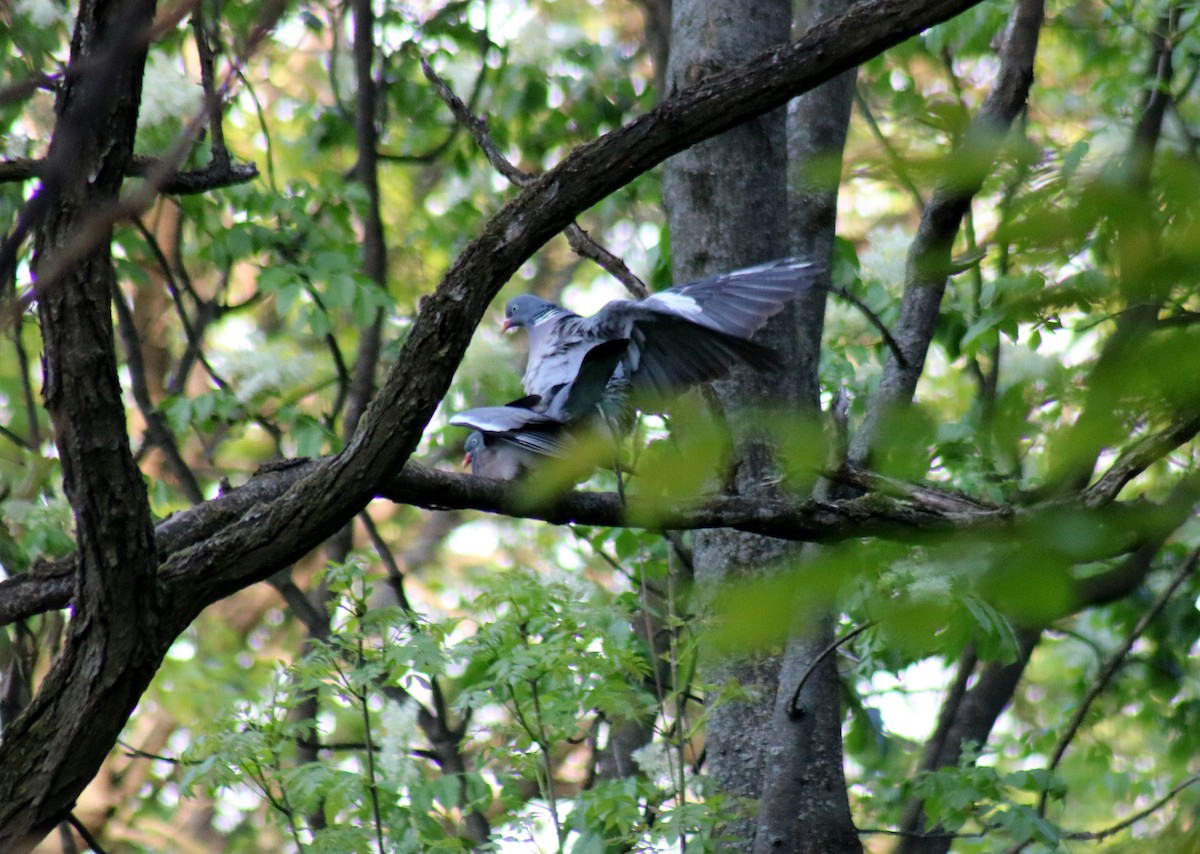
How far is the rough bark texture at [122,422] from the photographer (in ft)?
5.65

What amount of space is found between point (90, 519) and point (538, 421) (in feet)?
5.00

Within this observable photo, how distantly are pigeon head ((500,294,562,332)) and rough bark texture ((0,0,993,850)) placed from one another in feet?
6.95

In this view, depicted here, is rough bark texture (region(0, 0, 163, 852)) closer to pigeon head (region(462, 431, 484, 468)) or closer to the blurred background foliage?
the blurred background foliage

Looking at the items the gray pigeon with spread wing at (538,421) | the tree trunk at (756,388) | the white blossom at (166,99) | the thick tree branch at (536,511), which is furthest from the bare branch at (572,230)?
the white blossom at (166,99)

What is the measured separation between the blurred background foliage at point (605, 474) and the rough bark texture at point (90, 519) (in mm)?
595

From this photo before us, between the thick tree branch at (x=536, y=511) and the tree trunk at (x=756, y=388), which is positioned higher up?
the tree trunk at (x=756, y=388)

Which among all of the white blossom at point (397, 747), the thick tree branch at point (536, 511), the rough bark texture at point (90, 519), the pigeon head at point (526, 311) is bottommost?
the rough bark texture at point (90, 519)

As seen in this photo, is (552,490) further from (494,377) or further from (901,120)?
(494,377)

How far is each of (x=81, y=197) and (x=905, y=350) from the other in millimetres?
2295

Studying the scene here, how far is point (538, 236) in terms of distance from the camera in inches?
87.3

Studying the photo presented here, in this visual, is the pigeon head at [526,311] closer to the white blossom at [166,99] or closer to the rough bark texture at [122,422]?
the white blossom at [166,99]

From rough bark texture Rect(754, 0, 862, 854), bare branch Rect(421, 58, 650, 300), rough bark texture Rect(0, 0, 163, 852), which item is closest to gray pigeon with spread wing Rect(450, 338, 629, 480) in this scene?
bare branch Rect(421, 58, 650, 300)

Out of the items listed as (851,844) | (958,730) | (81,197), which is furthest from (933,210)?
(958,730)

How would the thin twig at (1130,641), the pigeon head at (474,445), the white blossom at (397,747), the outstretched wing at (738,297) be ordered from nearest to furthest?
the thin twig at (1130,641)
the outstretched wing at (738,297)
the pigeon head at (474,445)
the white blossom at (397,747)
